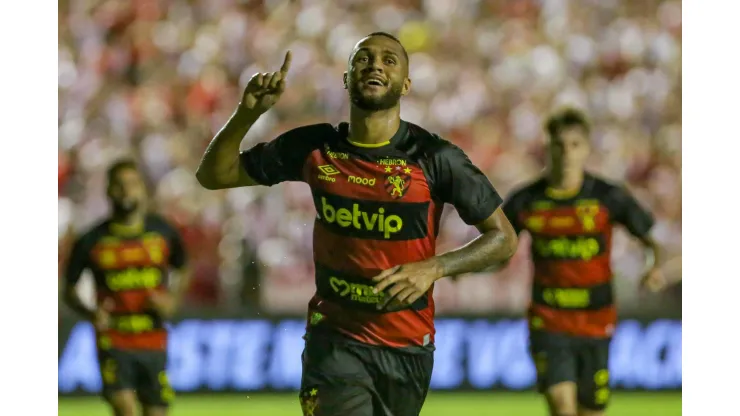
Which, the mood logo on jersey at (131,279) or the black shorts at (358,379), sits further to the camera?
the mood logo on jersey at (131,279)

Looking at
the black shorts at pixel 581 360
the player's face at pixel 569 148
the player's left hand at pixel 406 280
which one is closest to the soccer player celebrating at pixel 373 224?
the player's left hand at pixel 406 280

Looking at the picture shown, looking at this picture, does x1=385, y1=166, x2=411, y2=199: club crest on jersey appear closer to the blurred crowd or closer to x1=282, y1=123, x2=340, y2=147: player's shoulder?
x1=282, y1=123, x2=340, y2=147: player's shoulder

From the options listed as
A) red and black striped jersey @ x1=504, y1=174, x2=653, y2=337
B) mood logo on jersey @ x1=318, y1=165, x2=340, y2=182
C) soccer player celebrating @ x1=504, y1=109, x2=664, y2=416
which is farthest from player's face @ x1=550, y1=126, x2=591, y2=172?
mood logo on jersey @ x1=318, y1=165, x2=340, y2=182

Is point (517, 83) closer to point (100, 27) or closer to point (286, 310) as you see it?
point (286, 310)

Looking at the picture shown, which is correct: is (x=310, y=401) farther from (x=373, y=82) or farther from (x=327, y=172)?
(x=373, y=82)

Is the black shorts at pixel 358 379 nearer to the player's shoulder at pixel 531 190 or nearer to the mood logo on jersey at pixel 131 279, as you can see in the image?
the player's shoulder at pixel 531 190

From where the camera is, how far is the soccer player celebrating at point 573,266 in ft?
16.7

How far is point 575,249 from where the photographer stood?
17.0 ft

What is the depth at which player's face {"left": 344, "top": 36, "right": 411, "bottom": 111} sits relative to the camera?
342cm

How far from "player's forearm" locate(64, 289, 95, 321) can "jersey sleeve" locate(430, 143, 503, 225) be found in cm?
256

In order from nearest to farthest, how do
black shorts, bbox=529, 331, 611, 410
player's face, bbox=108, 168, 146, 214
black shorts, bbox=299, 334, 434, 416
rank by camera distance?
black shorts, bbox=299, 334, 434, 416 → black shorts, bbox=529, 331, 611, 410 → player's face, bbox=108, 168, 146, 214

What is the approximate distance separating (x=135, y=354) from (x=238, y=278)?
1.43 m

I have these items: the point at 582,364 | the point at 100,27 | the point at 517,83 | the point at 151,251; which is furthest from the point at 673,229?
the point at 100,27

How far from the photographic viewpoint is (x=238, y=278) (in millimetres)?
6797
